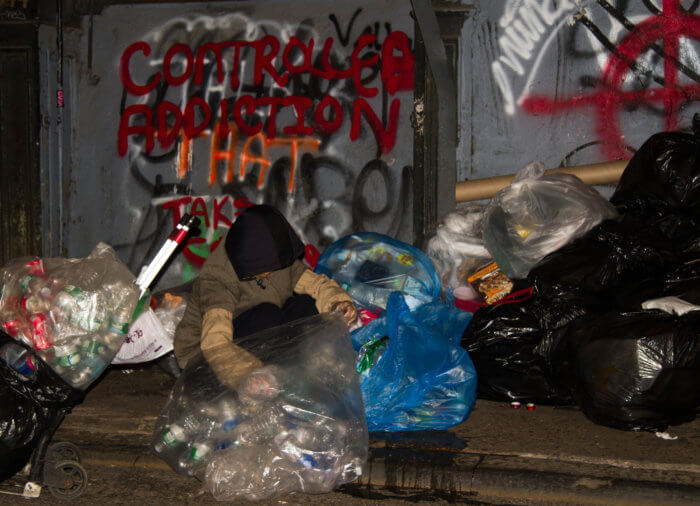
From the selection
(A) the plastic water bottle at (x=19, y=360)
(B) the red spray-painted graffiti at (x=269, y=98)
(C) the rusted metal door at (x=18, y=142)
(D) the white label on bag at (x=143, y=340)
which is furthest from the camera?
Answer: (C) the rusted metal door at (x=18, y=142)

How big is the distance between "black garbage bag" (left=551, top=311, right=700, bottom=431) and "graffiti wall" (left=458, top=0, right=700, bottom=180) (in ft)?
6.69

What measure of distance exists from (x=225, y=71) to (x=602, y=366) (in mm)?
3484

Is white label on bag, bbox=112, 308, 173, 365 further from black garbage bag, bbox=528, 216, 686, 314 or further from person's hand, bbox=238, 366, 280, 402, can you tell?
black garbage bag, bbox=528, 216, 686, 314

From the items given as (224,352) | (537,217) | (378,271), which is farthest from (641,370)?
(224,352)

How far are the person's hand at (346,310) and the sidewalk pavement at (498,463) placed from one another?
52cm

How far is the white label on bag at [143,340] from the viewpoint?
3.27 meters

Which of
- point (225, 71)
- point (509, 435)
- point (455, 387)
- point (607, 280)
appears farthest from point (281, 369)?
point (225, 71)

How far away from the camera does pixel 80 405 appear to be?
364cm

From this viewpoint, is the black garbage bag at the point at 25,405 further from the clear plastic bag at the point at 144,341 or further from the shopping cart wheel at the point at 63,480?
the clear plastic bag at the point at 144,341

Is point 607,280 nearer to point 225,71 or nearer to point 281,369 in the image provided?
point 281,369

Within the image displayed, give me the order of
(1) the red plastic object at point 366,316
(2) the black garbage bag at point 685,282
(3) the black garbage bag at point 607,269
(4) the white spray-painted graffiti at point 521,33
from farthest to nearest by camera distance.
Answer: (4) the white spray-painted graffiti at point 521,33 → (1) the red plastic object at point 366,316 → (3) the black garbage bag at point 607,269 → (2) the black garbage bag at point 685,282

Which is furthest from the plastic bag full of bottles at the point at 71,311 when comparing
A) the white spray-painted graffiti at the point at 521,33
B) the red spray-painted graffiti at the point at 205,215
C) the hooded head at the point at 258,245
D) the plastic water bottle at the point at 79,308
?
the white spray-painted graffiti at the point at 521,33

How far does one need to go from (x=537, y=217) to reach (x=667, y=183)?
707 millimetres

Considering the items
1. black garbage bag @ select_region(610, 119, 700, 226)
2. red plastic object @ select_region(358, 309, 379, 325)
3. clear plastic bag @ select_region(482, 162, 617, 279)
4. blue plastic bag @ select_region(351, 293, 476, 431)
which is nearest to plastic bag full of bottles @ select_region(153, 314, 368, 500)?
blue plastic bag @ select_region(351, 293, 476, 431)
